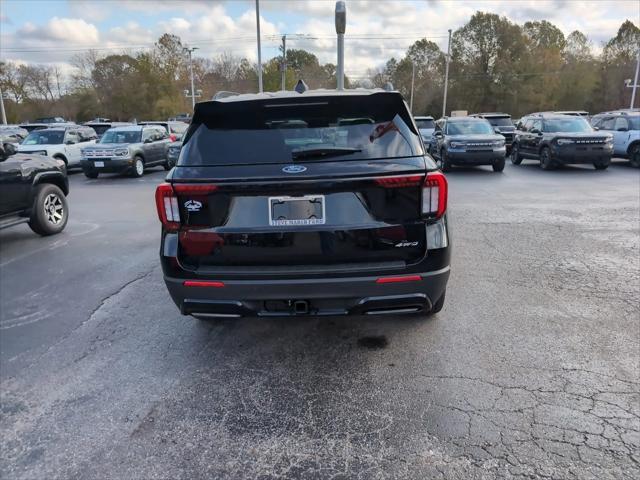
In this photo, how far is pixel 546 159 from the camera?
15.2m

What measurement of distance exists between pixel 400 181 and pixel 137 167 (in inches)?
596

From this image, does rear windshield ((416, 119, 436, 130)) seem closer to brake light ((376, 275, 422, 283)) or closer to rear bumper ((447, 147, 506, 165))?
rear bumper ((447, 147, 506, 165))

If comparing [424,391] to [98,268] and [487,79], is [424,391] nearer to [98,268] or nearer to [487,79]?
[98,268]

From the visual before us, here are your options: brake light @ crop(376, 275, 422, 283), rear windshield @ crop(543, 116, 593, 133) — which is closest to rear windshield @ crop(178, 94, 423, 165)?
brake light @ crop(376, 275, 422, 283)

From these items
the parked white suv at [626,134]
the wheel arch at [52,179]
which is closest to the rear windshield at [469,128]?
the parked white suv at [626,134]

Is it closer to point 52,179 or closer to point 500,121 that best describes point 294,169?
point 52,179

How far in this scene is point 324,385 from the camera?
318 centimetres

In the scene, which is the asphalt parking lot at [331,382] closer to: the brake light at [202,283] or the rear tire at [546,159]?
the brake light at [202,283]

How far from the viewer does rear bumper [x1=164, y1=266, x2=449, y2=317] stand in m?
2.90

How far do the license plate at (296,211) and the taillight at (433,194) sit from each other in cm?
67

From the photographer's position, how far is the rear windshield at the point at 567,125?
15078mm

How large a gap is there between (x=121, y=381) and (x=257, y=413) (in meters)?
1.12

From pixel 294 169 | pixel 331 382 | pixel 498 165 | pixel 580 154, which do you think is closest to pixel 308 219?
pixel 294 169

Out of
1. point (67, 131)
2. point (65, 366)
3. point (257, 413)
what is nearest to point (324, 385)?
point (257, 413)
